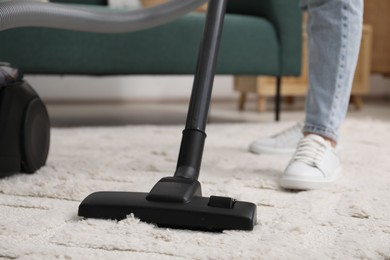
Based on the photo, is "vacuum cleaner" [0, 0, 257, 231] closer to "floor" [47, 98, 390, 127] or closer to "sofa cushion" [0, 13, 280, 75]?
"sofa cushion" [0, 13, 280, 75]

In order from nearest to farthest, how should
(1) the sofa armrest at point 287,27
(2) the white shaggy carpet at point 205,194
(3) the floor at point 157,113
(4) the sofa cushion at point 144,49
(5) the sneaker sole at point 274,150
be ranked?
(2) the white shaggy carpet at point 205,194
(5) the sneaker sole at point 274,150
(4) the sofa cushion at point 144,49
(1) the sofa armrest at point 287,27
(3) the floor at point 157,113

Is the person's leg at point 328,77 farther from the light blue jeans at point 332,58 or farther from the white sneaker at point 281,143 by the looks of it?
the white sneaker at point 281,143

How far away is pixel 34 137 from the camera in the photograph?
120 cm

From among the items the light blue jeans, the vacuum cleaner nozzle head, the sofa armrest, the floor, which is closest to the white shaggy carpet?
the vacuum cleaner nozzle head

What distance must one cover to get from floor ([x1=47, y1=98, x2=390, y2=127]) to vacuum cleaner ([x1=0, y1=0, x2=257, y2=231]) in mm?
1468

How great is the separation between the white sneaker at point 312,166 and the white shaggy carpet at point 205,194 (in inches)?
0.9

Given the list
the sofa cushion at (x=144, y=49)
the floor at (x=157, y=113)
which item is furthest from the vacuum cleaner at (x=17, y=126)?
the floor at (x=157, y=113)

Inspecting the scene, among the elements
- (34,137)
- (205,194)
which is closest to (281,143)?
(205,194)

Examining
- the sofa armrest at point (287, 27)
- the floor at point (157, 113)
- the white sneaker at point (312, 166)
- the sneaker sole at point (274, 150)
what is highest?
the sofa armrest at point (287, 27)

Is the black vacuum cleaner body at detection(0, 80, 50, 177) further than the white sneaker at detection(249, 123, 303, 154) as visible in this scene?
No

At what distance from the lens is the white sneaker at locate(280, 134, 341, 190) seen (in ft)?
3.59

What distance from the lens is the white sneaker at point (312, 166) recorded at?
3.59 ft

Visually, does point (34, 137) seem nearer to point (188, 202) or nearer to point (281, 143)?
point (188, 202)

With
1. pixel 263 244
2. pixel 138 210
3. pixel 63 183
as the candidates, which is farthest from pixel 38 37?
pixel 263 244
